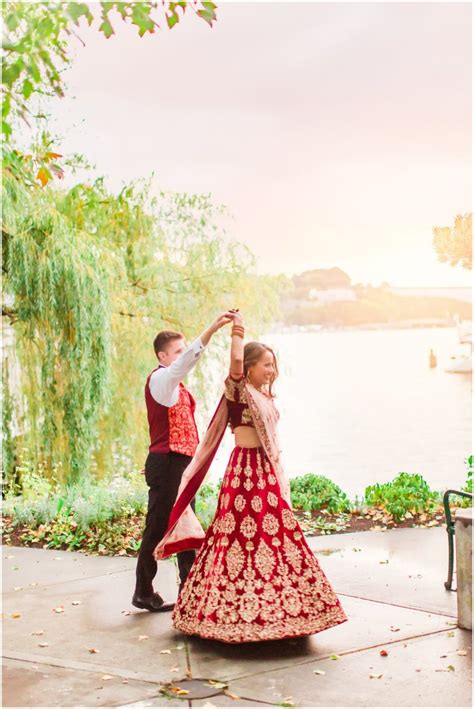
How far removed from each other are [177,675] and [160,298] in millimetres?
8582

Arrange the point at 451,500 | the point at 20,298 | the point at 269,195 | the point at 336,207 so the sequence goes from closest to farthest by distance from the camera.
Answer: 1. the point at 451,500
2. the point at 20,298
3. the point at 269,195
4. the point at 336,207

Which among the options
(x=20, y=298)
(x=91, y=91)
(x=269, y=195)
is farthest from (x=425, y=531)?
(x=269, y=195)

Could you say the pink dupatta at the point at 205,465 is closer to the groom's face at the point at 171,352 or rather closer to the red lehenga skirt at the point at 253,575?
the red lehenga skirt at the point at 253,575

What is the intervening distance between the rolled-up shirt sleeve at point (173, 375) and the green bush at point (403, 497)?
356 centimetres

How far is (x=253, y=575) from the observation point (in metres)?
4.94

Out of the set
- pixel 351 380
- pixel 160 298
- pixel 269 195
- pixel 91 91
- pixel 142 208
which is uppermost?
pixel 269 195

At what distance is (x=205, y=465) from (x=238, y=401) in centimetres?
46

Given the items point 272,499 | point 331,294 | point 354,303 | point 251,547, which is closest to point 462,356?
point 354,303

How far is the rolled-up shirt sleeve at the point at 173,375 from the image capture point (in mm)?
5129

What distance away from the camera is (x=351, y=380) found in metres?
93.1

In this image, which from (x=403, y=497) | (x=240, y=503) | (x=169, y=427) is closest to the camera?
(x=240, y=503)

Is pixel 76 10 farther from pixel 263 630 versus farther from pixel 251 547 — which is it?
pixel 263 630

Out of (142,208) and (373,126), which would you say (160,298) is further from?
(373,126)

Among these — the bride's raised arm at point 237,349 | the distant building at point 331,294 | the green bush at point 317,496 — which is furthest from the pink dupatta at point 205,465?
the distant building at point 331,294
